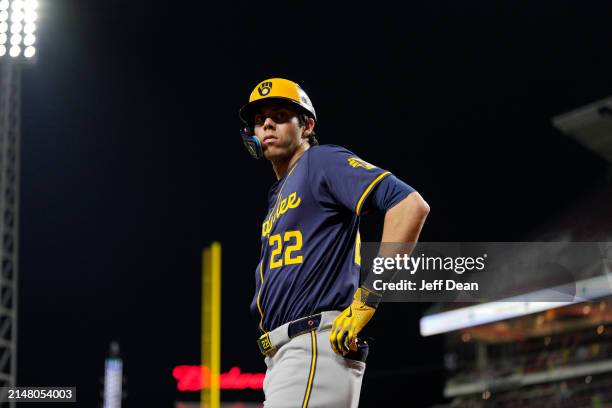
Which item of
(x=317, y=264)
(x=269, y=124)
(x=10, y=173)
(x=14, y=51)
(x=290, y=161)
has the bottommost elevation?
(x=317, y=264)

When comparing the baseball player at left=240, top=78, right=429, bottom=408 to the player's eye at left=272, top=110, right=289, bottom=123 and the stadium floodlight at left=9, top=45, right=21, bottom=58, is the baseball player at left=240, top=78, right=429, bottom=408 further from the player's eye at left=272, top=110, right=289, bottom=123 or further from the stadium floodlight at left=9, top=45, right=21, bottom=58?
the stadium floodlight at left=9, top=45, right=21, bottom=58

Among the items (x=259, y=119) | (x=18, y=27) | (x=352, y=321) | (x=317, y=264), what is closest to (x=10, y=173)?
(x=18, y=27)

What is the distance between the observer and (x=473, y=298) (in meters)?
34.1

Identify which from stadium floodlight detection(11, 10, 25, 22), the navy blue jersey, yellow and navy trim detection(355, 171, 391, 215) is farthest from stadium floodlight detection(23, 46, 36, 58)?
yellow and navy trim detection(355, 171, 391, 215)

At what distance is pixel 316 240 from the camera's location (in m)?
2.57

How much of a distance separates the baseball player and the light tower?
31.5 ft

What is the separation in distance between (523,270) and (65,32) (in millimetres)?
19608

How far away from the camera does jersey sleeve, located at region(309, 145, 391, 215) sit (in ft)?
8.15

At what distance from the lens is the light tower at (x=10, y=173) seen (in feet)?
38.8

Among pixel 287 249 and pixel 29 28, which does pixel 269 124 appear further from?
pixel 29 28

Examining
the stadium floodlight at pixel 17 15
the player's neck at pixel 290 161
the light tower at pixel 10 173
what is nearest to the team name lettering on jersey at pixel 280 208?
the player's neck at pixel 290 161

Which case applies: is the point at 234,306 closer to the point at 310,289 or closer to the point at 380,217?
the point at 380,217

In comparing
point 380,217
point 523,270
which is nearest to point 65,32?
point 380,217

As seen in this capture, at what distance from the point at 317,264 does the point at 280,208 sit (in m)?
0.29
